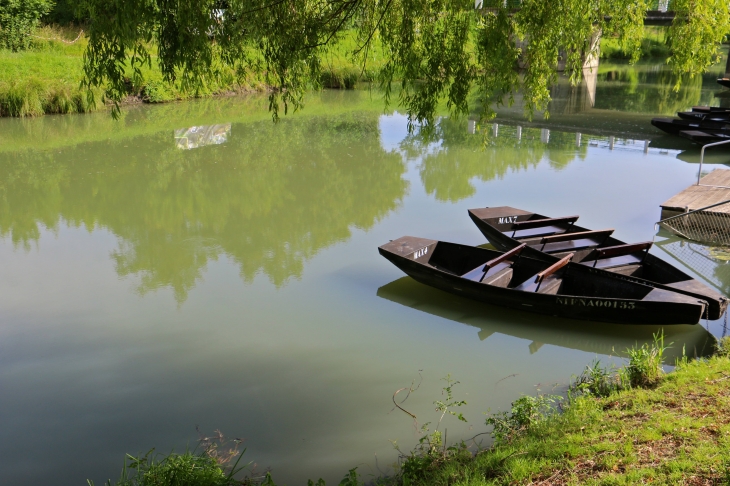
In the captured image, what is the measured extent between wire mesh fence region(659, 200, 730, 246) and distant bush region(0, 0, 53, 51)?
2187 centimetres

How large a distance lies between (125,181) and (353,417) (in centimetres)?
945

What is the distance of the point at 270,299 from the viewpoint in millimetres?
7859

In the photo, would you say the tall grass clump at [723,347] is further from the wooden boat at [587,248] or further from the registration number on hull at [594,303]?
the registration number on hull at [594,303]

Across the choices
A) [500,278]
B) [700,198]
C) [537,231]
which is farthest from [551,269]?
[700,198]

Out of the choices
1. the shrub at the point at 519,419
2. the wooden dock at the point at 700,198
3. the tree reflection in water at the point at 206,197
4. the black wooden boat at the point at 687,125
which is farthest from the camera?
the black wooden boat at the point at 687,125

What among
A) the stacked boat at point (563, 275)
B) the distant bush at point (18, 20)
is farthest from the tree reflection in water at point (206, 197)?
the distant bush at point (18, 20)

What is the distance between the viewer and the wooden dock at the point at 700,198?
33.1 feet

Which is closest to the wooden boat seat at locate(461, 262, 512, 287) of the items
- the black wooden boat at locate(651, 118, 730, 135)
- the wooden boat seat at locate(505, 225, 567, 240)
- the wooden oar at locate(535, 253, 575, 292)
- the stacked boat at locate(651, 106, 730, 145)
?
the wooden oar at locate(535, 253, 575, 292)

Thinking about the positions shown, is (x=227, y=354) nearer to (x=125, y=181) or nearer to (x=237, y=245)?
(x=237, y=245)

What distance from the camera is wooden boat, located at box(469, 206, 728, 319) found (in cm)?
686

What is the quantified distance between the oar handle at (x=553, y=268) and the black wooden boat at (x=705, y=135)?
10.7m

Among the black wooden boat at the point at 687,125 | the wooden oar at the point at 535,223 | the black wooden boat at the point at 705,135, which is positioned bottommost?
the wooden oar at the point at 535,223

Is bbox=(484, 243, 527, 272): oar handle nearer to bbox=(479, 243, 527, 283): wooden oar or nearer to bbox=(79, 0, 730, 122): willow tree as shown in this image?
bbox=(479, 243, 527, 283): wooden oar

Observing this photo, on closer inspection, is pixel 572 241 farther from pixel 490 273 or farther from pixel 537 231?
pixel 490 273
